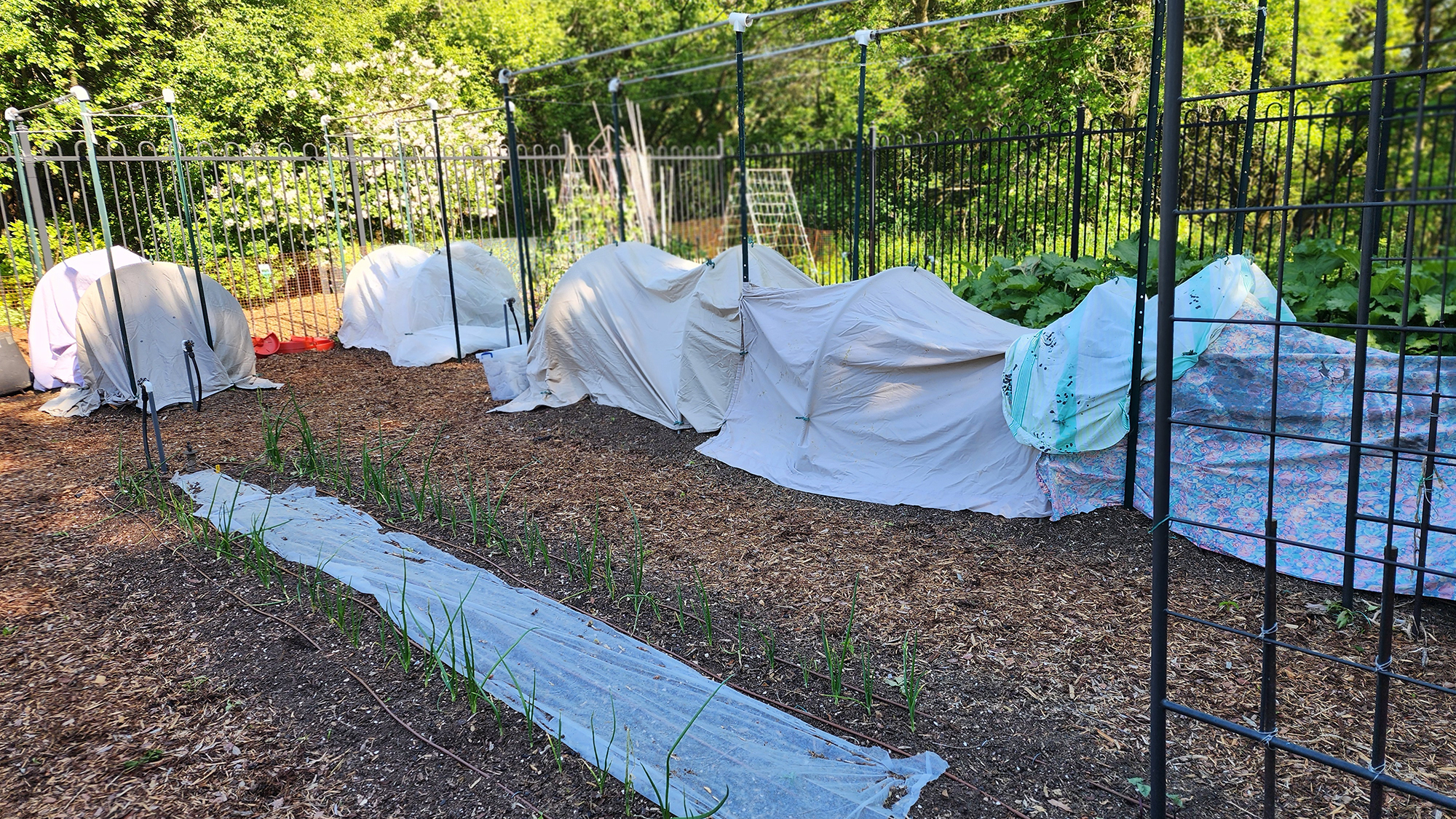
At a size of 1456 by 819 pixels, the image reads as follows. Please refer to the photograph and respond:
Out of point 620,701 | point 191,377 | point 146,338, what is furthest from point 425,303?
point 620,701

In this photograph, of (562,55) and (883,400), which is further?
(562,55)

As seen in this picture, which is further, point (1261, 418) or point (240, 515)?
point (240, 515)

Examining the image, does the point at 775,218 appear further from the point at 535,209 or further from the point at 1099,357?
the point at 1099,357

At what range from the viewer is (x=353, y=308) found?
10008mm

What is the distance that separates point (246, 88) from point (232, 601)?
1378 centimetres

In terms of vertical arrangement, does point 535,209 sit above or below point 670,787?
above

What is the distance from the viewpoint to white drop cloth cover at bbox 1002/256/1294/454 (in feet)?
13.2

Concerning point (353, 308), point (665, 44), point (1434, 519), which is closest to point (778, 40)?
point (665, 44)

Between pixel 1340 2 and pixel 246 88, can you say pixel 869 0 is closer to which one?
pixel 246 88

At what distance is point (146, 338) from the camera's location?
7.33 meters

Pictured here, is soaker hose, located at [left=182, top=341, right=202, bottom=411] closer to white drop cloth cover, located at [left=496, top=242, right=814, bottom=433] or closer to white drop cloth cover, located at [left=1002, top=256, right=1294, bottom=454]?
white drop cloth cover, located at [left=496, top=242, right=814, bottom=433]

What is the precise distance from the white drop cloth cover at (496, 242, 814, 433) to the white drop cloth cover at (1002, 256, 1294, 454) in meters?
2.28

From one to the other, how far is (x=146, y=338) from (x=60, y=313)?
3.16 ft

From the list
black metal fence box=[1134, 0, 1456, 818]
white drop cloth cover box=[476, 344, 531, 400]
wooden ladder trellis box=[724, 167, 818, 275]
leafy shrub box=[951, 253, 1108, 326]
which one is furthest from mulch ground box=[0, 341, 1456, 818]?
wooden ladder trellis box=[724, 167, 818, 275]
